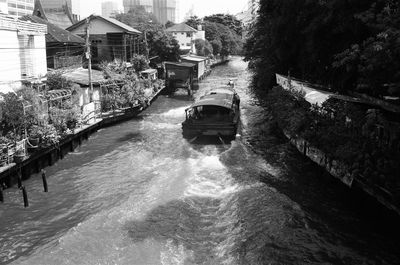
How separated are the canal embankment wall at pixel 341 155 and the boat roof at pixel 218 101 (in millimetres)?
3644

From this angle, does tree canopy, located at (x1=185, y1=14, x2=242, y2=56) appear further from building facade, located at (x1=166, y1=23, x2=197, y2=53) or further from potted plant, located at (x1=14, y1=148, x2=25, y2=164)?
potted plant, located at (x1=14, y1=148, x2=25, y2=164)

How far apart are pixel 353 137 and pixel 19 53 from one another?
18.2m

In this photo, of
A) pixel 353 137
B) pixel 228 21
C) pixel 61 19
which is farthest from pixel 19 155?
pixel 228 21

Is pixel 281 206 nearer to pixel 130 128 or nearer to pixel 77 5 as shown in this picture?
pixel 130 128

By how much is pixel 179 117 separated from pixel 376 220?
21245 millimetres

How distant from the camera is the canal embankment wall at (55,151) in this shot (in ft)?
54.8

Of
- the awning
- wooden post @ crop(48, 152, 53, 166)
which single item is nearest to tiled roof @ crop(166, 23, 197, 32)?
the awning

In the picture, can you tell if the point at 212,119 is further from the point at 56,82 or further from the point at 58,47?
the point at 58,47

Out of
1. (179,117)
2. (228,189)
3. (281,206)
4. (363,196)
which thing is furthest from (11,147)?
(179,117)

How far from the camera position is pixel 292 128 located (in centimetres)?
2020

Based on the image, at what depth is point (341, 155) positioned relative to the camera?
46.5ft

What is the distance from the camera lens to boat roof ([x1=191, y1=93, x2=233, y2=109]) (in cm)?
2505

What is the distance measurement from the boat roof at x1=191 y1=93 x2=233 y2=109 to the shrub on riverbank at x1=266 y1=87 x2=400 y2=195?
16.7ft

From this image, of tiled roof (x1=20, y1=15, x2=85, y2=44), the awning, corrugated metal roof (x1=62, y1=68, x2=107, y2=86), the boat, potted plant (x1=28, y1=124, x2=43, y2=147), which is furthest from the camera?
tiled roof (x1=20, y1=15, x2=85, y2=44)
